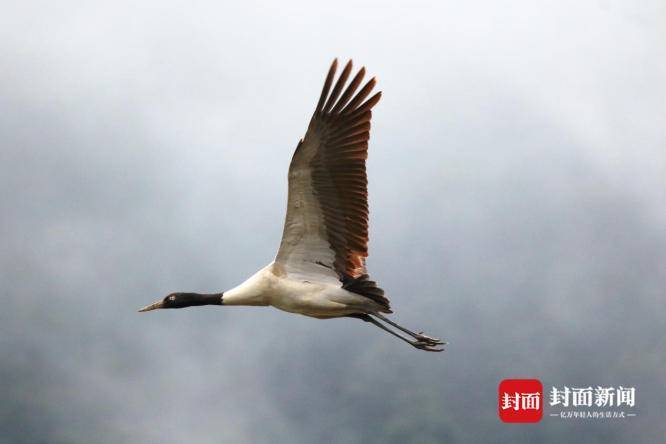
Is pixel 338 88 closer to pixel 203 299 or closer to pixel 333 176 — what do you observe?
pixel 333 176

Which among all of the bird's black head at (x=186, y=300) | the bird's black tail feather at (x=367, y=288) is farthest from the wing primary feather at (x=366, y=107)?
the bird's black head at (x=186, y=300)

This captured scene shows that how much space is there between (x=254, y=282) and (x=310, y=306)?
937 millimetres

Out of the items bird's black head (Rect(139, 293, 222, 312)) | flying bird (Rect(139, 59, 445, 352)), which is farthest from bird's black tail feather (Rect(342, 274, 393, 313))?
bird's black head (Rect(139, 293, 222, 312))

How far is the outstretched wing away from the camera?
57.6 feet

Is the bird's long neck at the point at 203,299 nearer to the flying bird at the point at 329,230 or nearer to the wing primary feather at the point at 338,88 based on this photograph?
the flying bird at the point at 329,230

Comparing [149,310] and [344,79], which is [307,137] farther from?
[149,310]

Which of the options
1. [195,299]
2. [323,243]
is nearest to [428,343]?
[323,243]

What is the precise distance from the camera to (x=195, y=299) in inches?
746

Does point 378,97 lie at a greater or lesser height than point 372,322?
greater

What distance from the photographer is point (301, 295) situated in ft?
59.2

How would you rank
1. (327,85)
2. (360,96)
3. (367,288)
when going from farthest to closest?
(367,288) → (360,96) → (327,85)

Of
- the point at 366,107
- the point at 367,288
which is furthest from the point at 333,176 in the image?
the point at 367,288

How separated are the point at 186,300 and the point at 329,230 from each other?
8.93 ft

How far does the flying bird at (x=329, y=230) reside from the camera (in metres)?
17.6
